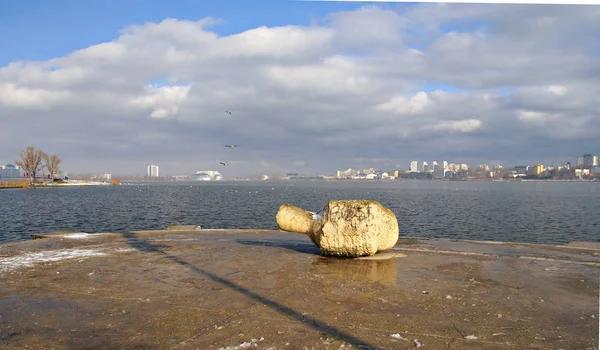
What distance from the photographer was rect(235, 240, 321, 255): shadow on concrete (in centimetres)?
1550

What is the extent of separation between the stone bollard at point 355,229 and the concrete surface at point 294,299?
0.47 m

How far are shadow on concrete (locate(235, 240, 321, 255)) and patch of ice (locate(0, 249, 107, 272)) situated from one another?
18.5 ft

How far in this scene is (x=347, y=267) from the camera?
40.4 ft

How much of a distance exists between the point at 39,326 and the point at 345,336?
16.6 ft

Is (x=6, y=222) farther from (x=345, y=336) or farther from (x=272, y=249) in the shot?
(x=345, y=336)

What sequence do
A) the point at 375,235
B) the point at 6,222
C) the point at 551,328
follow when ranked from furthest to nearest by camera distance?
1. the point at 6,222
2. the point at 375,235
3. the point at 551,328

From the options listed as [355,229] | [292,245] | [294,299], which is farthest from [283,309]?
[292,245]

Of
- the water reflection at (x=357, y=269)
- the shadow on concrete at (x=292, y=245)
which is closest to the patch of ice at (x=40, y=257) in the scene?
the shadow on concrete at (x=292, y=245)

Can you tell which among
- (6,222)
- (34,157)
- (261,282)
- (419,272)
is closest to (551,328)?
(419,272)

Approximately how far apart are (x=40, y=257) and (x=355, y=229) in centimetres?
1007

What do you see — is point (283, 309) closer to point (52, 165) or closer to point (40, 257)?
point (40, 257)

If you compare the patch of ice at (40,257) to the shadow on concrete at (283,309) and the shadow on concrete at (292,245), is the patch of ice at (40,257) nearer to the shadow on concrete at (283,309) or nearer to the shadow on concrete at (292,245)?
the shadow on concrete at (283,309)

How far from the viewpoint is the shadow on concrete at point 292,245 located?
50.8 ft

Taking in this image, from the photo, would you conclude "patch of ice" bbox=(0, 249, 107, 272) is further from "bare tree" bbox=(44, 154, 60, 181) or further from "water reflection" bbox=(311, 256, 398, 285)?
"bare tree" bbox=(44, 154, 60, 181)
